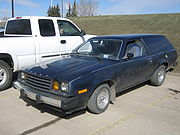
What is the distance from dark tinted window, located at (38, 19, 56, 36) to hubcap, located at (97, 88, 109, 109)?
3028 millimetres

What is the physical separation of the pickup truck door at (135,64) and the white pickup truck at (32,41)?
2.45 m

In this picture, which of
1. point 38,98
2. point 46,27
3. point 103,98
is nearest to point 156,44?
point 103,98

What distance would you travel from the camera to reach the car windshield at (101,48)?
4.53 m

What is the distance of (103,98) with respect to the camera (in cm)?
407

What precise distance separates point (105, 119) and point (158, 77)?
286 cm

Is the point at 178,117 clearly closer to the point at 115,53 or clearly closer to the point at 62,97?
the point at 115,53

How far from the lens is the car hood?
3.57 metres

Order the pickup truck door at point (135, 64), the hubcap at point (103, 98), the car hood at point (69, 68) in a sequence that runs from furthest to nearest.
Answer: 1. the pickup truck door at point (135, 64)
2. the hubcap at point (103, 98)
3. the car hood at point (69, 68)

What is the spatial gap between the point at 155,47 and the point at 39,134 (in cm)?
403

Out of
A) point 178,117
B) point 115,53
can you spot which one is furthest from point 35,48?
point 178,117

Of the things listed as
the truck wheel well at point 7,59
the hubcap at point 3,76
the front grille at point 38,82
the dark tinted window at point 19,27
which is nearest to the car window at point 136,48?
the front grille at point 38,82

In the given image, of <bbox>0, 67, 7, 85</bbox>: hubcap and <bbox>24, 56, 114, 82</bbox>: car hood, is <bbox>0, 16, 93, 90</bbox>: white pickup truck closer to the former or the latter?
<bbox>0, 67, 7, 85</bbox>: hubcap

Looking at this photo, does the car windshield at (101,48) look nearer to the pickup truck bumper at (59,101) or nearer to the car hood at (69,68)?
the car hood at (69,68)

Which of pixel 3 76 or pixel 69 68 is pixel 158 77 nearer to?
pixel 69 68
